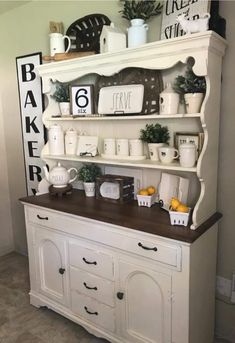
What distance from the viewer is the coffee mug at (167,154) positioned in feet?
5.87

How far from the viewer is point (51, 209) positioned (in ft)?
6.85

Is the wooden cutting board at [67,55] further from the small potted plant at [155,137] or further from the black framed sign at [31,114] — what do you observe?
the small potted plant at [155,137]

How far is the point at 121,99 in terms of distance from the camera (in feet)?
6.55

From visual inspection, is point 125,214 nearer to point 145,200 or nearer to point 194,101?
point 145,200

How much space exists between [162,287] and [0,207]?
7.28 feet

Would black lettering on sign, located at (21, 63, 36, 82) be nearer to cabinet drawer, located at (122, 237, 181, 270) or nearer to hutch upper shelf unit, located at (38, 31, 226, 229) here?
hutch upper shelf unit, located at (38, 31, 226, 229)

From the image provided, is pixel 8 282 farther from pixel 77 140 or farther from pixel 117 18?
pixel 117 18

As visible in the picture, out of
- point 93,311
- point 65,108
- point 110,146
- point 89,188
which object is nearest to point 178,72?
point 110,146

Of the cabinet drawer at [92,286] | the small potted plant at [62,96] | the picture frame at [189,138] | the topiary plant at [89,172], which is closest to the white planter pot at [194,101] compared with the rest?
the picture frame at [189,138]

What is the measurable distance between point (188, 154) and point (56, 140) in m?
1.10

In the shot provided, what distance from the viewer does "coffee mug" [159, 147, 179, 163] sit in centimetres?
179

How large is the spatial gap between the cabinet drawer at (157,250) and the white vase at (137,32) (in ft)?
3.82

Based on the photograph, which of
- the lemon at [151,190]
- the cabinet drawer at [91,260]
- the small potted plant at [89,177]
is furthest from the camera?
the small potted plant at [89,177]

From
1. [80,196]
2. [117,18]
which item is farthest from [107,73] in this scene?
[80,196]
